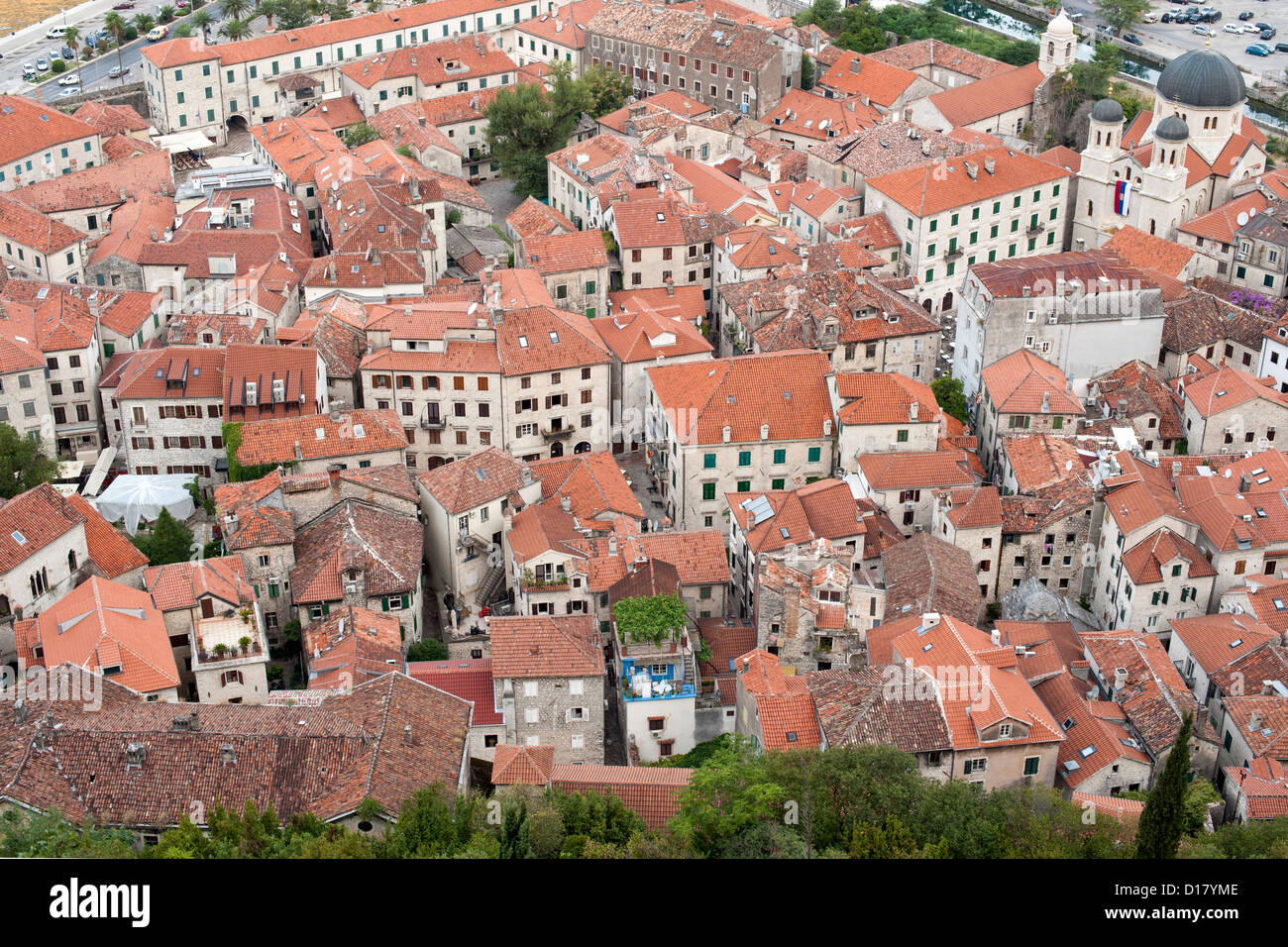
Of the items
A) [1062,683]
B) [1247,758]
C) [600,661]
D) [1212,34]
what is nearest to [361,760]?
[600,661]

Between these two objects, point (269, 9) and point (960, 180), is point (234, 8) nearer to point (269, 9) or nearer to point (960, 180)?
point (269, 9)

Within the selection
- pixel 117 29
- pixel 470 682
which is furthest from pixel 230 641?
pixel 117 29

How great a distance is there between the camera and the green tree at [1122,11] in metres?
127

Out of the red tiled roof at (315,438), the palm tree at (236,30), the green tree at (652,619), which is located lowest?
the green tree at (652,619)

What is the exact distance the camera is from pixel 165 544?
62.9 metres

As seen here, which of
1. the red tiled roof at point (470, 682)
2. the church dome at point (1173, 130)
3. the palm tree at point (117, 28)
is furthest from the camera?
the palm tree at point (117, 28)

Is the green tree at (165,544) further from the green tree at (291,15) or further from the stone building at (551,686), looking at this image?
the green tree at (291,15)

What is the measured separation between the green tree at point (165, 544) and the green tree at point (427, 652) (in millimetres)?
11566

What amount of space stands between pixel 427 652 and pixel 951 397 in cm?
3269

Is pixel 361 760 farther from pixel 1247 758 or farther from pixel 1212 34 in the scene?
pixel 1212 34

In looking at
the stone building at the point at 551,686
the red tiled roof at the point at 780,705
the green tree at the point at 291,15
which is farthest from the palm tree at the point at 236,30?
the red tiled roof at the point at 780,705

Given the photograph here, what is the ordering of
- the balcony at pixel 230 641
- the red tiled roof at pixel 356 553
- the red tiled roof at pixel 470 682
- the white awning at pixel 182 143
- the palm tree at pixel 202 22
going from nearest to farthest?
1. the red tiled roof at pixel 470 682
2. the balcony at pixel 230 641
3. the red tiled roof at pixel 356 553
4. the white awning at pixel 182 143
5. the palm tree at pixel 202 22

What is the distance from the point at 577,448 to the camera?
77625 millimetres

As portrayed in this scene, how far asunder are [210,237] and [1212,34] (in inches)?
3734
